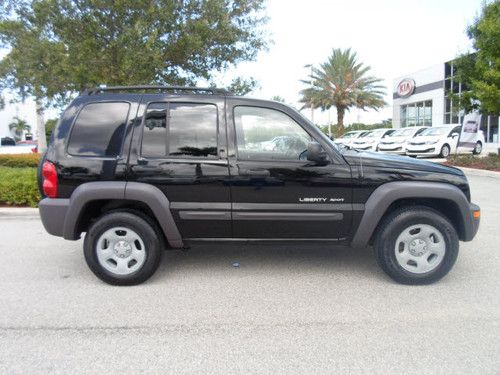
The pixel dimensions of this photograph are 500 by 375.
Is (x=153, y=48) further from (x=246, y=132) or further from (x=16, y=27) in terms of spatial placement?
(x=246, y=132)

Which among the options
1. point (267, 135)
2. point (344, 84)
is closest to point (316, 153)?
point (267, 135)

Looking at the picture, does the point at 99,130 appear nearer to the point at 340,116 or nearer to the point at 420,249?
the point at 420,249

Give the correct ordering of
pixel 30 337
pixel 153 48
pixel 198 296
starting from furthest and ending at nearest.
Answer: pixel 153 48
pixel 198 296
pixel 30 337

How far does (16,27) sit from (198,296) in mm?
9040

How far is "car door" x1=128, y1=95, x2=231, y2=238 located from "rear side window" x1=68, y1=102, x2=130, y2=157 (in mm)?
194

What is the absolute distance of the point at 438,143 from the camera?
1894 cm

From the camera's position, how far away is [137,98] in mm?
4242

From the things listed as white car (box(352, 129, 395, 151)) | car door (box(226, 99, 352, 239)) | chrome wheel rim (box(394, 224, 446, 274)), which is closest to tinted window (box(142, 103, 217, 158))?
car door (box(226, 99, 352, 239))

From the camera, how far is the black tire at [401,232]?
4070mm

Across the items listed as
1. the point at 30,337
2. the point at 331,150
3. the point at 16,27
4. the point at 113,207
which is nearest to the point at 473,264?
the point at 331,150

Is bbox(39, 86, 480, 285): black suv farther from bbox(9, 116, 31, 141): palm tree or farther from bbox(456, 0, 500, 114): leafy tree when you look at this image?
bbox(9, 116, 31, 141): palm tree

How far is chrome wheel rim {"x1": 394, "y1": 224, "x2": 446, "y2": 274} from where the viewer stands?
4125mm

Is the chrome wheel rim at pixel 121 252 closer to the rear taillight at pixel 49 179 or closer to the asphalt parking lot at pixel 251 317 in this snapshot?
the asphalt parking lot at pixel 251 317

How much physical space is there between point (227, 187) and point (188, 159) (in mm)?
480
